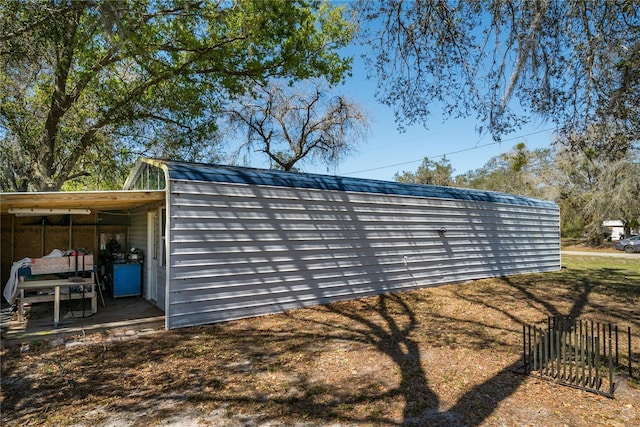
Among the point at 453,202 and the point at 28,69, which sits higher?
the point at 28,69

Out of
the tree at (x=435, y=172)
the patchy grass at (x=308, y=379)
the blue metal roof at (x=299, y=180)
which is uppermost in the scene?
the tree at (x=435, y=172)

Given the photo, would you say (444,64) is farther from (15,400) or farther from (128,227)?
(128,227)

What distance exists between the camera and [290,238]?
6.94 metres

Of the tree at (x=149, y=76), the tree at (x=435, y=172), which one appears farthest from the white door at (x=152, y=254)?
the tree at (x=435, y=172)

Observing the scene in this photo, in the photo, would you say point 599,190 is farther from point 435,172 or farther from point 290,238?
point 290,238

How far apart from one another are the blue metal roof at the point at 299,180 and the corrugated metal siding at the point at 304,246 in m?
0.12

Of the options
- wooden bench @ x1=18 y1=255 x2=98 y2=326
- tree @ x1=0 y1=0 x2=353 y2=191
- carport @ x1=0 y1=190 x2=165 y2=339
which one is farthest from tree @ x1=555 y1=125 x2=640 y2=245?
wooden bench @ x1=18 y1=255 x2=98 y2=326

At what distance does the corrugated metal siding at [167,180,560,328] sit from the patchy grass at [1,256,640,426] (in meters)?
0.47

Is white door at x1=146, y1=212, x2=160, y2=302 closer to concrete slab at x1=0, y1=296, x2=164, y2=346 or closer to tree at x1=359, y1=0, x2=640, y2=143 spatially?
concrete slab at x1=0, y1=296, x2=164, y2=346

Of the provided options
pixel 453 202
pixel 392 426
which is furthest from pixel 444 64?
pixel 453 202

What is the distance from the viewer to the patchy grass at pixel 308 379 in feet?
10.6

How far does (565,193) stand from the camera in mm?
27594

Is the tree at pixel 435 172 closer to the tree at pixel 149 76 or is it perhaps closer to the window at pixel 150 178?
the tree at pixel 149 76

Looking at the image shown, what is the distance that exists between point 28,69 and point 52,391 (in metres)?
7.07
